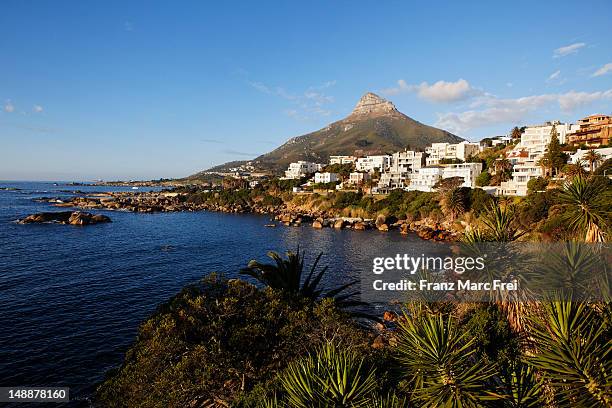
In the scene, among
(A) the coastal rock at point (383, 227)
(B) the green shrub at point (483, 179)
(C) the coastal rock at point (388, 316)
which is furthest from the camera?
(B) the green shrub at point (483, 179)

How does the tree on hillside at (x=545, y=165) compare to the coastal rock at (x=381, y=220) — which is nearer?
the tree on hillside at (x=545, y=165)

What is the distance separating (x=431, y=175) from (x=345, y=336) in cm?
8868

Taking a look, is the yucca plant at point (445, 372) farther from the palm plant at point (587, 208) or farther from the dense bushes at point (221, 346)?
the palm plant at point (587, 208)

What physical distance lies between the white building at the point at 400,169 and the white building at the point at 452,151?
3969mm

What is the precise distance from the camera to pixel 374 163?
Result: 138m

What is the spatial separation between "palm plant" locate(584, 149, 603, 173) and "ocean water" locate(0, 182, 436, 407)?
33381 millimetres

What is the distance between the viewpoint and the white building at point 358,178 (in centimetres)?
12121

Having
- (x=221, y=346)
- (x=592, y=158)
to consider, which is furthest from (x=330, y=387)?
(x=592, y=158)

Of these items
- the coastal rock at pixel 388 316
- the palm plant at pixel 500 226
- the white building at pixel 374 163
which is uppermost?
the white building at pixel 374 163

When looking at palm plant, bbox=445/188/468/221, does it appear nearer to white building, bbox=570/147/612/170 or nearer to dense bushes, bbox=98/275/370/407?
white building, bbox=570/147/612/170

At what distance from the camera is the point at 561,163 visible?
6675cm

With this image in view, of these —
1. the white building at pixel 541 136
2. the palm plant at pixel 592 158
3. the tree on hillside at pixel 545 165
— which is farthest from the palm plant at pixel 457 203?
the white building at pixel 541 136

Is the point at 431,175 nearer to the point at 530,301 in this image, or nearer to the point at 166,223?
the point at 166,223

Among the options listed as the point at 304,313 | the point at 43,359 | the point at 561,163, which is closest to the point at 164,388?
the point at 304,313
